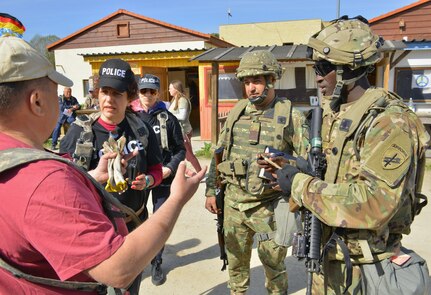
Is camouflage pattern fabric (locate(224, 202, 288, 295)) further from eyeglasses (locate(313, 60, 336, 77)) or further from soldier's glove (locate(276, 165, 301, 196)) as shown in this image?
eyeglasses (locate(313, 60, 336, 77))

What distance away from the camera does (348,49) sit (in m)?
1.81

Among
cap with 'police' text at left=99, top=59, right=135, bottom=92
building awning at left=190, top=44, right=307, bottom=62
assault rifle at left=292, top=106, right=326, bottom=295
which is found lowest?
assault rifle at left=292, top=106, right=326, bottom=295

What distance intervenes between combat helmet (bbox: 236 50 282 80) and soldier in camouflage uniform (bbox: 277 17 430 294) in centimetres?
90

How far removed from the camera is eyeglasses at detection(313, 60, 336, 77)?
6.19 ft

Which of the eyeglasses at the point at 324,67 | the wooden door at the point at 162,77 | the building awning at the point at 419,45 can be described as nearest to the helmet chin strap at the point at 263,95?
the eyeglasses at the point at 324,67

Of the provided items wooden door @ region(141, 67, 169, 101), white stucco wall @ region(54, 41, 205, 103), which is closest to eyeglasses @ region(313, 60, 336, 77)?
wooden door @ region(141, 67, 169, 101)

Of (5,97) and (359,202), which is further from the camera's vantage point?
(359,202)

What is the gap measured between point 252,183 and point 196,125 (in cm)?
1374

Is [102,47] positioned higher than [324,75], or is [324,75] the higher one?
[102,47]

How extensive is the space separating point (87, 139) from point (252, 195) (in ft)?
4.38

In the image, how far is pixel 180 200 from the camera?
1166mm

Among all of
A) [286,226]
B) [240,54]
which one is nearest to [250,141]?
[286,226]

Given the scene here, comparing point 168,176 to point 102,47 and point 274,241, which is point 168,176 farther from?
point 102,47

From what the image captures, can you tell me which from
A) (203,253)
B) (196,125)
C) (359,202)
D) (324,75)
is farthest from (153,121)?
(196,125)
